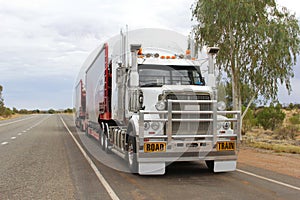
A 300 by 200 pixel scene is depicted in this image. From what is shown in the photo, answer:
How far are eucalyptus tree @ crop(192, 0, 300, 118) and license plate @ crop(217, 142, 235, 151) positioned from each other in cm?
993

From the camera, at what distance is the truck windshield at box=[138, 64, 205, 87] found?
35.5ft

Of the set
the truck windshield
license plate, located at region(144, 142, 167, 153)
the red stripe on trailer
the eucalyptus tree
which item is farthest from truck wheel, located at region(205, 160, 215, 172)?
the eucalyptus tree

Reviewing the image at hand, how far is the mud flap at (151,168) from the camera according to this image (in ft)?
30.3

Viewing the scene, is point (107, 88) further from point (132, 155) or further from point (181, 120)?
point (181, 120)

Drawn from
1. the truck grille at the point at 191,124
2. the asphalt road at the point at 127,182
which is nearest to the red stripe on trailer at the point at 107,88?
the asphalt road at the point at 127,182

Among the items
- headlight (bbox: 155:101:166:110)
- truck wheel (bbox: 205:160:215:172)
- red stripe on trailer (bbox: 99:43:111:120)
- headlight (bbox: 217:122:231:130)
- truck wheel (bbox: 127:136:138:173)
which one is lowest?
truck wheel (bbox: 205:160:215:172)

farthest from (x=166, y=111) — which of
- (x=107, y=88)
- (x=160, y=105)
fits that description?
(x=107, y=88)

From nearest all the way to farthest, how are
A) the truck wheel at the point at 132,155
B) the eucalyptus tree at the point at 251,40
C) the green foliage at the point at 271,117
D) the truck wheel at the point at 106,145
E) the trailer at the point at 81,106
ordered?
the truck wheel at the point at 132,155 < the truck wheel at the point at 106,145 < the eucalyptus tree at the point at 251,40 < the trailer at the point at 81,106 < the green foliage at the point at 271,117

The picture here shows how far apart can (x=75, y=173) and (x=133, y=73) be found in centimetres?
309

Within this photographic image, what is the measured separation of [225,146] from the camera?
9523 mm

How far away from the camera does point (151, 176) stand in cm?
968

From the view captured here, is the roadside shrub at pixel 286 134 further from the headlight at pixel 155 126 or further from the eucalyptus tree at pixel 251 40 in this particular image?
the headlight at pixel 155 126

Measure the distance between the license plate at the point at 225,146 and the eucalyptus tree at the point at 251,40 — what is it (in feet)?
32.6

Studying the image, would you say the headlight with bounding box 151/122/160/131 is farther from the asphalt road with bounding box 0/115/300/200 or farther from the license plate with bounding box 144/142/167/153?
the asphalt road with bounding box 0/115/300/200
